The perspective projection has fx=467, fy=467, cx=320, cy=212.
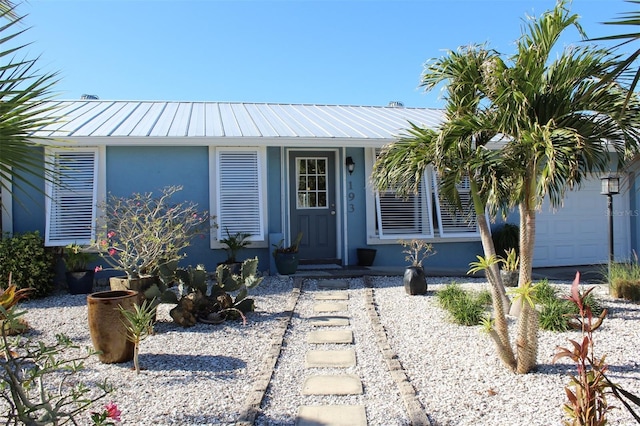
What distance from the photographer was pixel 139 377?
3.92 m

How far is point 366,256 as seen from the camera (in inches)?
359

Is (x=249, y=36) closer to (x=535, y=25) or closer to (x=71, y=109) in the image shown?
(x=71, y=109)

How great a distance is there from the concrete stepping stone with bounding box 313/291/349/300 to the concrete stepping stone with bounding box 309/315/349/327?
97cm

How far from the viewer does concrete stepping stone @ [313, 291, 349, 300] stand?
691 cm

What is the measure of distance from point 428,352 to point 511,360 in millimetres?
841

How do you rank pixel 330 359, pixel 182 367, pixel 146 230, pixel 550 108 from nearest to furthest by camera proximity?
pixel 550 108 → pixel 182 367 → pixel 330 359 → pixel 146 230

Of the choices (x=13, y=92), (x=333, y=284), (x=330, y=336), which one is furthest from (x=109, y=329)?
(x=333, y=284)

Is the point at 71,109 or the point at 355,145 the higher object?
the point at 71,109

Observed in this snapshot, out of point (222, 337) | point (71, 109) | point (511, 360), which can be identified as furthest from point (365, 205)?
point (71, 109)

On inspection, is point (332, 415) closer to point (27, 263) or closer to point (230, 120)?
point (27, 263)

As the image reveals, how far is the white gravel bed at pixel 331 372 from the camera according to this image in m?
3.24

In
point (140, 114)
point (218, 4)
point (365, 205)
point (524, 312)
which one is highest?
point (218, 4)

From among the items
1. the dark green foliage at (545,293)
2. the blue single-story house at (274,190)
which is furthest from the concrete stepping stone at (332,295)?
the dark green foliage at (545,293)

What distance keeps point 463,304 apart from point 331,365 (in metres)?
2.24
